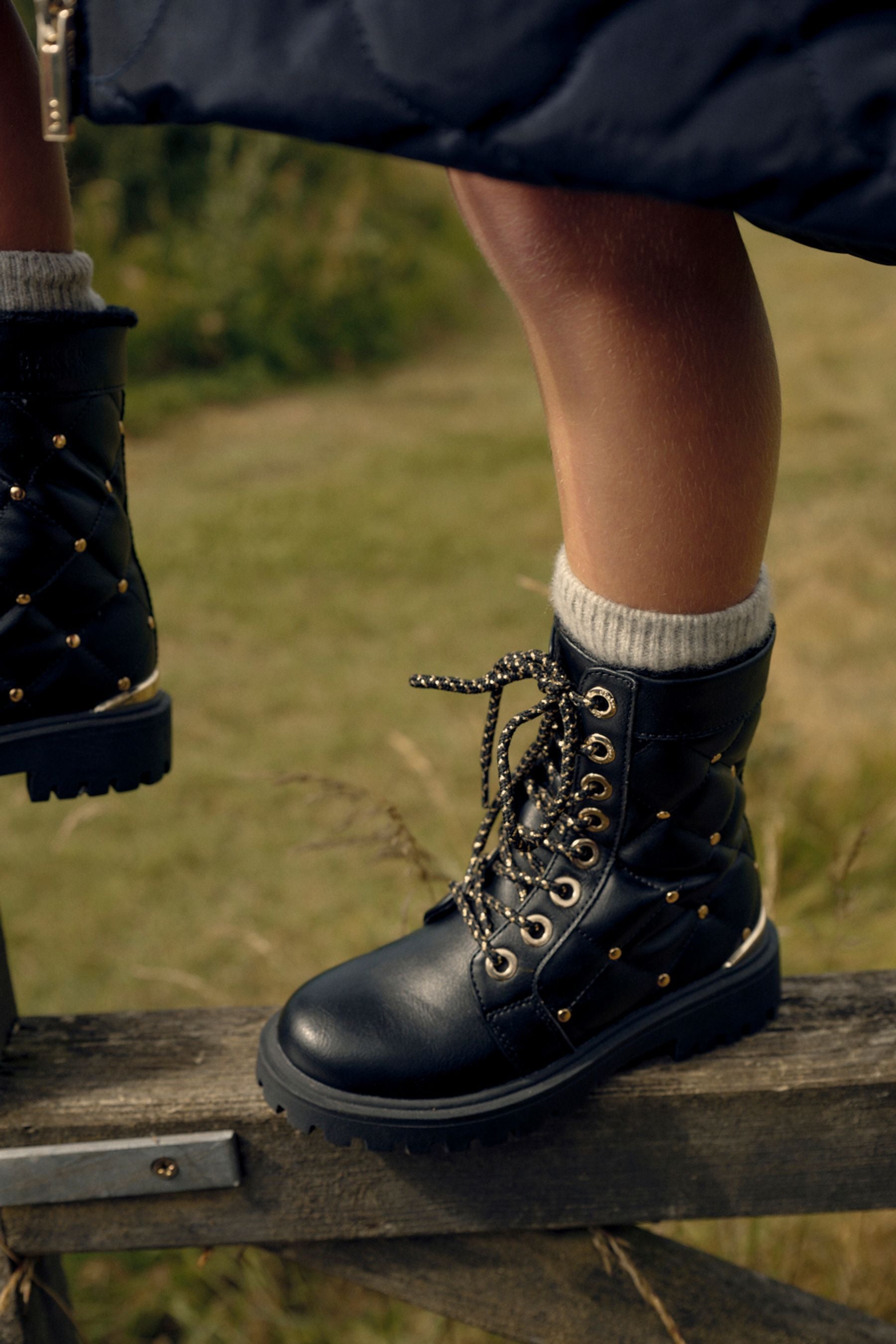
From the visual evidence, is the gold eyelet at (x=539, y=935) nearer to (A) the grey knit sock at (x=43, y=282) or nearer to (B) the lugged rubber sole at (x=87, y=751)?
(B) the lugged rubber sole at (x=87, y=751)

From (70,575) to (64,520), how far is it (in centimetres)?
5

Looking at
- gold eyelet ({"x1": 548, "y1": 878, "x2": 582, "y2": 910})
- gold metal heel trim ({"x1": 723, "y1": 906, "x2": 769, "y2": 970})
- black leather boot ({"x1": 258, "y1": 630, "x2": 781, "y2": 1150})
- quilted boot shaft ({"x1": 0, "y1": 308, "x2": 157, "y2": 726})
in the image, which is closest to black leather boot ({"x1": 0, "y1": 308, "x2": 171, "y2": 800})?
quilted boot shaft ({"x1": 0, "y1": 308, "x2": 157, "y2": 726})

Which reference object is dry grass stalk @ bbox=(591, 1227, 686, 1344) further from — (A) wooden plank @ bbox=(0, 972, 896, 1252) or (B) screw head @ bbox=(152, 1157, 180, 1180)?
(B) screw head @ bbox=(152, 1157, 180, 1180)

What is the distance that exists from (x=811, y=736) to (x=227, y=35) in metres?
1.82

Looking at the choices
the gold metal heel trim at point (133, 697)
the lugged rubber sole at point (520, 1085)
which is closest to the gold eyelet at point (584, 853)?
the lugged rubber sole at point (520, 1085)

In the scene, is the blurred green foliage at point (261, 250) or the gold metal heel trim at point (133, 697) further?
the blurred green foliage at point (261, 250)

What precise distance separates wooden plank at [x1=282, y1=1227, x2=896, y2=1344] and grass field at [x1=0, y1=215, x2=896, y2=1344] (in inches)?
10.7

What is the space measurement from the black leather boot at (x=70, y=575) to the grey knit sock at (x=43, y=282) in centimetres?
3

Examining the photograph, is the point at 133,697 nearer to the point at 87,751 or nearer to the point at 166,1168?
the point at 87,751

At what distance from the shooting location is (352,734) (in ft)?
8.58

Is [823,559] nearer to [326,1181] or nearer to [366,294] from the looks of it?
[326,1181]

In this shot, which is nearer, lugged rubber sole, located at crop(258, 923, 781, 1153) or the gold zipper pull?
the gold zipper pull

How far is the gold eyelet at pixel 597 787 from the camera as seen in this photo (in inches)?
33.2

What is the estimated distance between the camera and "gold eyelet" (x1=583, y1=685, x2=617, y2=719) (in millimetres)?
822
